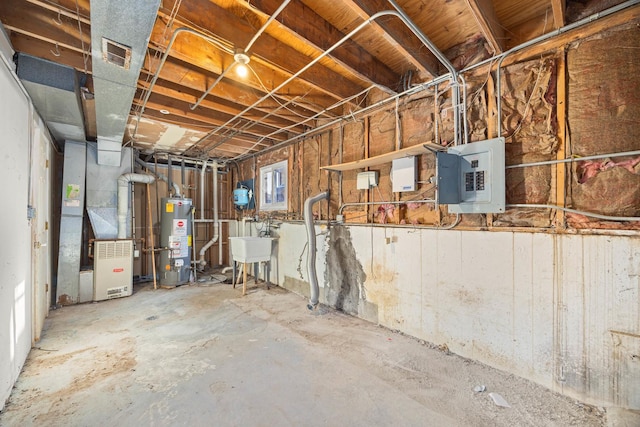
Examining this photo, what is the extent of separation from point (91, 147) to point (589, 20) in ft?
19.4

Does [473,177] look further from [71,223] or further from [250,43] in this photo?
[71,223]

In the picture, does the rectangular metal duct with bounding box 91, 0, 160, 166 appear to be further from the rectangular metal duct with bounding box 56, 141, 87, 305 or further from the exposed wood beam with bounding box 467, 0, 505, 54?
the exposed wood beam with bounding box 467, 0, 505, 54

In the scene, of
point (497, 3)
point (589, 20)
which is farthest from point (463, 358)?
point (497, 3)

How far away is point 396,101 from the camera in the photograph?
9.25 ft

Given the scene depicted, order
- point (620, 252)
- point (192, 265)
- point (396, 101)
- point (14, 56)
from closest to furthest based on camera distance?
point (620, 252)
point (14, 56)
point (396, 101)
point (192, 265)

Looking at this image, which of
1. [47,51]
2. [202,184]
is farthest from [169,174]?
[47,51]

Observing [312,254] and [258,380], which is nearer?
[258,380]

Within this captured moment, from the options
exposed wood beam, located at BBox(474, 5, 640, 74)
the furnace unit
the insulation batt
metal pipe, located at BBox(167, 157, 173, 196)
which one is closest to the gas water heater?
the furnace unit

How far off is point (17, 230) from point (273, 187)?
3.31 meters

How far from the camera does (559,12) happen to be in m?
1.70

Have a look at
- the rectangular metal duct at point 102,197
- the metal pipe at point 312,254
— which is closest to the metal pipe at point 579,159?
the metal pipe at point 312,254

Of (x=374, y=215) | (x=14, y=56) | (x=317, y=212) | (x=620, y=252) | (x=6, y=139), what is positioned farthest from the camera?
(x=317, y=212)

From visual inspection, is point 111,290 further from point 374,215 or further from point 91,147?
point 374,215

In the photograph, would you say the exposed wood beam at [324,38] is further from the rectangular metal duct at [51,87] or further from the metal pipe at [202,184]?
the metal pipe at [202,184]
